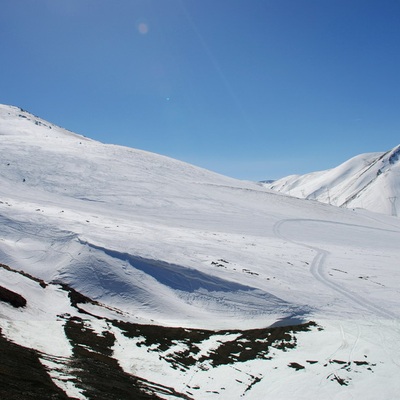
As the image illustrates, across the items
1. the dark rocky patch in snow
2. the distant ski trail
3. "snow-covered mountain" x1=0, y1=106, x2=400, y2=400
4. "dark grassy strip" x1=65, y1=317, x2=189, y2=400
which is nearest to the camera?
"dark grassy strip" x1=65, y1=317, x2=189, y2=400

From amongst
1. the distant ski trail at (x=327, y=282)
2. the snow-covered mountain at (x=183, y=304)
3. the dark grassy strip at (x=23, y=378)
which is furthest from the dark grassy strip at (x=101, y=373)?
the distant ski trail at (x=327, y=282)

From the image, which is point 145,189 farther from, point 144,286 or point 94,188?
point 144,286

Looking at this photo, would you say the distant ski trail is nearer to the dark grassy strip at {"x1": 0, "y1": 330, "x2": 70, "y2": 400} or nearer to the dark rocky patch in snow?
the dark grassy strip at {"x1": 0, "y1": 330, "x2": 70, "y2": 400}

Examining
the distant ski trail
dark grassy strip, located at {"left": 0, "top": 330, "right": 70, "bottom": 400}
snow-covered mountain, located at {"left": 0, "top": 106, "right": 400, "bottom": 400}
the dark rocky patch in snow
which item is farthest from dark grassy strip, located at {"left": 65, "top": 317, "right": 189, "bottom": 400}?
the distant ski trail

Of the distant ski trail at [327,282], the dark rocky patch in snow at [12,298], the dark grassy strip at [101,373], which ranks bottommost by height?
the dark grassy strip at [101,373]

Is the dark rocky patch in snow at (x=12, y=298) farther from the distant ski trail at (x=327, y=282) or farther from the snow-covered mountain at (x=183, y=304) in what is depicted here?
the distant ski trail at (x=327, y=282)

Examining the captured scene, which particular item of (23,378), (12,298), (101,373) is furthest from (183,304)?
(23,378)

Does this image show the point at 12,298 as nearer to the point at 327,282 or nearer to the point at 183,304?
the point at 183,304

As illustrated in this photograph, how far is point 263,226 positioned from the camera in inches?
1663

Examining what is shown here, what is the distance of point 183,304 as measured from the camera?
66.4 feet

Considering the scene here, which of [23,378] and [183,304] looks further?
[183,304]

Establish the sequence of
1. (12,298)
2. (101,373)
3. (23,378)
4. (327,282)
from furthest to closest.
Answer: (327,282) → (12,298) → (101,373) → (23,378)

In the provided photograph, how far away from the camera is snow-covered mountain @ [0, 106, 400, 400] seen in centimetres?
1178

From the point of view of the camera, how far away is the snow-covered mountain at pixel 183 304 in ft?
38.6
